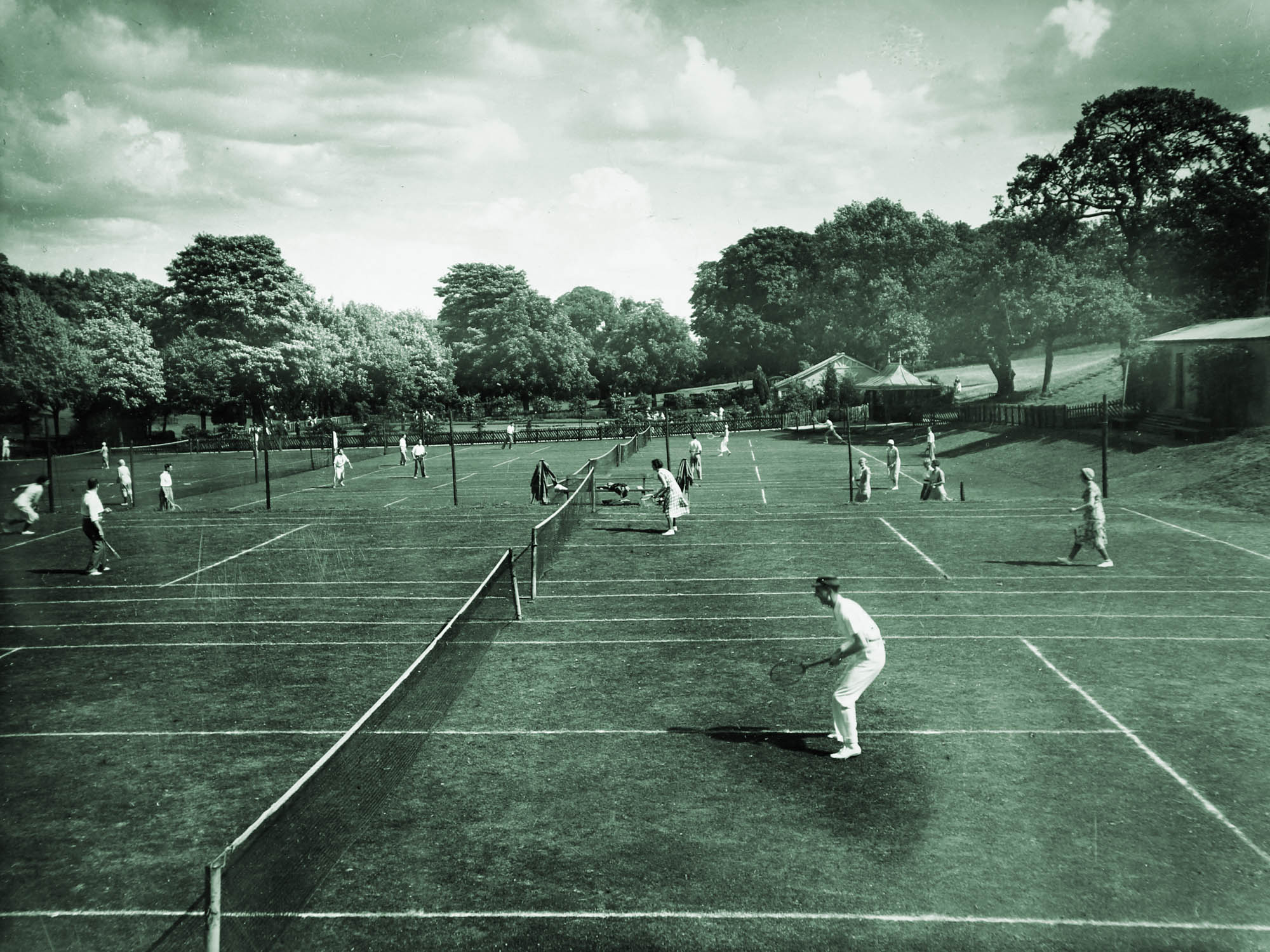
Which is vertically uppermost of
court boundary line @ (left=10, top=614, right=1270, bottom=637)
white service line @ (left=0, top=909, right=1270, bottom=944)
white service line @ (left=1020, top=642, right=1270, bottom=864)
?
court boundary line @ (left=10, top=614, right=1270, bottom=637)

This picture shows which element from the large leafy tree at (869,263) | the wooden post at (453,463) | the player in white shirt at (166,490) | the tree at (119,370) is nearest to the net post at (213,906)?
the wooden post at (453,463)

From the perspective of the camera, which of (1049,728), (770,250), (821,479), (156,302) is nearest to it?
(1049,728)

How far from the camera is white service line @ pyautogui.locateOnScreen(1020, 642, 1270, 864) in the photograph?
8922mm

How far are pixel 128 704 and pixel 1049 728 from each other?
12.0m

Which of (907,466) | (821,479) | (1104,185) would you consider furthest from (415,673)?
(1104,185)

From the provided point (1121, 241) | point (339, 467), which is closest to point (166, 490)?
point (339, 467)

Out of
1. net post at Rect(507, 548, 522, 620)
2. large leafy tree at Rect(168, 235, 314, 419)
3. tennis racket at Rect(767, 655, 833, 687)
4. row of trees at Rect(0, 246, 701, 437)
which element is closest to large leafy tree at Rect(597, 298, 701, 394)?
row of trees at Rect(0, 246, 701, 437)

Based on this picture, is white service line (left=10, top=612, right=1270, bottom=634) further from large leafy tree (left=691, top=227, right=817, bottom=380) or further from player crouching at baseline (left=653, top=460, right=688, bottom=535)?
large leafy tree (left=691, top=227, right=817, bottom=380)

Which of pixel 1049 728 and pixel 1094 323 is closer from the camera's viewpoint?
pixel 1049 728

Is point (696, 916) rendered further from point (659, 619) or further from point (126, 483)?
point (126, 483)

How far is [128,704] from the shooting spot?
45.8ft

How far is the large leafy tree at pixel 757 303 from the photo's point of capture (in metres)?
111

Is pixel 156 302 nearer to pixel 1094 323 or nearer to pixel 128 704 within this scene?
pixel 1094 323

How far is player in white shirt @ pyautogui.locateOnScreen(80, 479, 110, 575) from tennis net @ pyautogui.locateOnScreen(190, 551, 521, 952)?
13.4m
